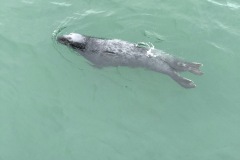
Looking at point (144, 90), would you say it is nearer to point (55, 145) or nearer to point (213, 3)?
point (55, 145)

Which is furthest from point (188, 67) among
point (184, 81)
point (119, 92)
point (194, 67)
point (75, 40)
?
point (75, 40)

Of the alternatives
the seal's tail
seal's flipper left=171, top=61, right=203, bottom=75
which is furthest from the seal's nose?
the seal's tail

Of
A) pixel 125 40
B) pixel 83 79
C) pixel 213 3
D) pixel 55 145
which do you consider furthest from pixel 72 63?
pixel 213 3

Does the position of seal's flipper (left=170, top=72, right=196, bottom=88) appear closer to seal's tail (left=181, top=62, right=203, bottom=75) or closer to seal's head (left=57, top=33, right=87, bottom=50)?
seal's tail (left=181, top=62, right=203, bottom=75)

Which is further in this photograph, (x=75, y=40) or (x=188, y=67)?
(x=75, y=40)

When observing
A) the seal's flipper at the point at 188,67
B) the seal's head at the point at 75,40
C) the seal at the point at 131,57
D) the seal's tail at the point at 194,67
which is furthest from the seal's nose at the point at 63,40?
the seal's tail at the point at 194,67

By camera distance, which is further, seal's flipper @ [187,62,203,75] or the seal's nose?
the seal's nose

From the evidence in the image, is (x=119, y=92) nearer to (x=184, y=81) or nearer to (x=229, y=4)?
(x=184, y=81)
